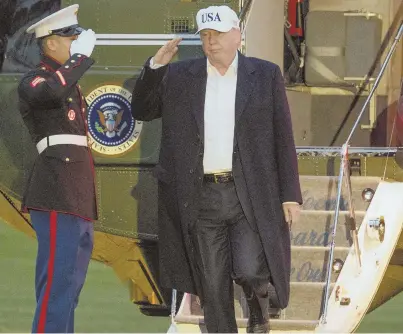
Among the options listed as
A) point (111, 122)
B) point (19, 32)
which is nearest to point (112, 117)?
point (111, 122)

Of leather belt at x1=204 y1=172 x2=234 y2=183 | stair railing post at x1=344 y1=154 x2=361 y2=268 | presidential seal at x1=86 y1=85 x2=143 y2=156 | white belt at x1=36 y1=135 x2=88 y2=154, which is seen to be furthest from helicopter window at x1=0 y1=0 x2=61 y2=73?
leather belt at x1=204 y1=172 x2=234 y2=183

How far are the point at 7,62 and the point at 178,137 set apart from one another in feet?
8.78

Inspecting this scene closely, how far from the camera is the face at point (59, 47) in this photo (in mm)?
5926

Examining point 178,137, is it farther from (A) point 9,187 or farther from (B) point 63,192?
(A) point 9,187

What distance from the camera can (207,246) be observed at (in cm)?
577

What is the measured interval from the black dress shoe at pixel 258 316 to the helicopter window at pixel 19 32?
2.86 metres

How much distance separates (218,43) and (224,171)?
0.56 metres

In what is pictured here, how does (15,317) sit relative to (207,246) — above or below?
below

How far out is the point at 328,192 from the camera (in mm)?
7848

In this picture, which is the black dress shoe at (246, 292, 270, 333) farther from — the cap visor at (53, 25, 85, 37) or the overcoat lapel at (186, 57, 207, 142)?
the cap visor at (53, 25, 85, 37)

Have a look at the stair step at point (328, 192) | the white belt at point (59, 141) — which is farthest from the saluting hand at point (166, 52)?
the stair step at point (328, 192)

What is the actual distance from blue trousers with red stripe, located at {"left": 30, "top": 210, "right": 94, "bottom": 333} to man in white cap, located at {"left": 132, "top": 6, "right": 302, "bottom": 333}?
17.1 inches

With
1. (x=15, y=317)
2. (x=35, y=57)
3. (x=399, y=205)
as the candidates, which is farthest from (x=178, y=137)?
(x=15, y=317)

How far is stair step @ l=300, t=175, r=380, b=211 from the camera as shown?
307 inches
